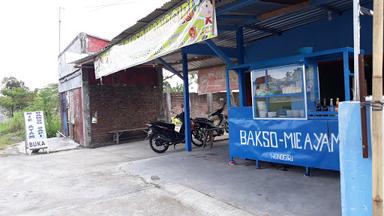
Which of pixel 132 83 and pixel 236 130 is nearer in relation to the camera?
pixel 236 130

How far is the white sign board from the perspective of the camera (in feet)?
38.0

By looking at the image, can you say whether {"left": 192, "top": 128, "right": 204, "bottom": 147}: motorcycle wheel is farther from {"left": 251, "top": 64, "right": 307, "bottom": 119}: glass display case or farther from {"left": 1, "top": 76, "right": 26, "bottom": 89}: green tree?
{"left": 1, "top": 76, "right": 26, "bottom": 89}: green tree

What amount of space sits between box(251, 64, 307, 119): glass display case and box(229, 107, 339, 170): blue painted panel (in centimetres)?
15

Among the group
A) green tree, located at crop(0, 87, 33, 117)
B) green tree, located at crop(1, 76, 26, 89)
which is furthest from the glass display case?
green tree, located at crop(1, 76, 26, 89)

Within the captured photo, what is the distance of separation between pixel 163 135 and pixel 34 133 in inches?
198

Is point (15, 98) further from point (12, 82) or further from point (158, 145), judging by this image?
point (158, 145)

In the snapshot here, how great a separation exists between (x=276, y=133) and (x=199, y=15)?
2.44 m

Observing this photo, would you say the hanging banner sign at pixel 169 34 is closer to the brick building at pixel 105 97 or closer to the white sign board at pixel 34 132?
the brick building at pixel 105 97

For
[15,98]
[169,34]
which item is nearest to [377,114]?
[169,34]

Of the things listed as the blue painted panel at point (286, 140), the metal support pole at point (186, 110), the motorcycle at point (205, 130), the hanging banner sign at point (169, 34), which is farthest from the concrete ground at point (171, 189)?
the hanging banner sign at point (169, 34)

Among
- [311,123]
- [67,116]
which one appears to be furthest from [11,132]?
[311,123]

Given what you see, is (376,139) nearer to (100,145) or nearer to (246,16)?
(246,16)

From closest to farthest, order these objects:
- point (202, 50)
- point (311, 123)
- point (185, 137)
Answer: point (311, 123) < point (202, 50) < point (185, 137)

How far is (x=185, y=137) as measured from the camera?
9.30 meters
